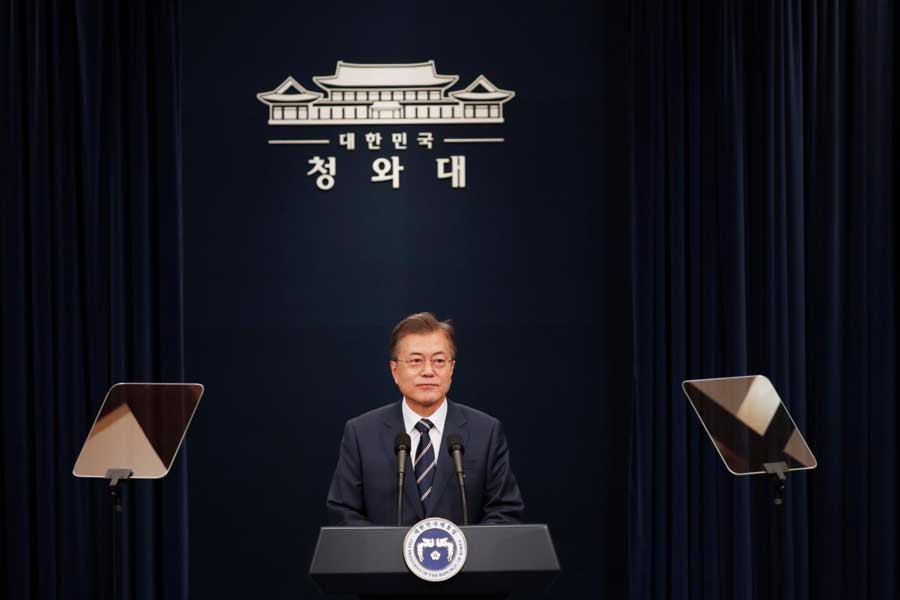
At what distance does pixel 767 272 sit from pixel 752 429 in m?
1.45

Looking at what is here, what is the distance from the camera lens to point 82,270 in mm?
3955

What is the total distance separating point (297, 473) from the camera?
4102 mm

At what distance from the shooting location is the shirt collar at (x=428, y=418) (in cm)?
310

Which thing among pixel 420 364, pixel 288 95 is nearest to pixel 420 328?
pixel 420 364

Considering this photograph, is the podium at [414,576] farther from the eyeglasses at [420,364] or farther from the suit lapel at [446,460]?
the eyeglasses at [420,364]

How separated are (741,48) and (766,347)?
1.27 meters

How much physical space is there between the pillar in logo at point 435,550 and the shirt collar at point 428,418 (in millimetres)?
1010

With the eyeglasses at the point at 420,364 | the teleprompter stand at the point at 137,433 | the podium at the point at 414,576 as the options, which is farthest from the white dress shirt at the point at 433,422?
the podium at the point at 414,576

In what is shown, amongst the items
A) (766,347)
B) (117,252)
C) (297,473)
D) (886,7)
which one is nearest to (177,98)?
(117,252)

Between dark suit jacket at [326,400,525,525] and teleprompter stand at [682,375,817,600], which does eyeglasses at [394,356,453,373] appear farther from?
teleprompter stand at [682,375,817,600]

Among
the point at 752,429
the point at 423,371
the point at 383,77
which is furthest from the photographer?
the point at 383,77

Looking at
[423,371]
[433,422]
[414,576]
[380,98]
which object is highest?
[380,98]

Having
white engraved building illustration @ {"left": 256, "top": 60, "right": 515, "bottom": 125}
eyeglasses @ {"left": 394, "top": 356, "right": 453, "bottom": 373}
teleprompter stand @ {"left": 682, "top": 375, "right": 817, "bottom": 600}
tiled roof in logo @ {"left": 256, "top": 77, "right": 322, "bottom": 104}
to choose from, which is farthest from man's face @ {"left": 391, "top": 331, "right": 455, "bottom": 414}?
tiled roof in logo @ {"left": 256, "top": 77, "right": 322, "bottom": 104}

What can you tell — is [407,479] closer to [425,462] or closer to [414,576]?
[425,462]
